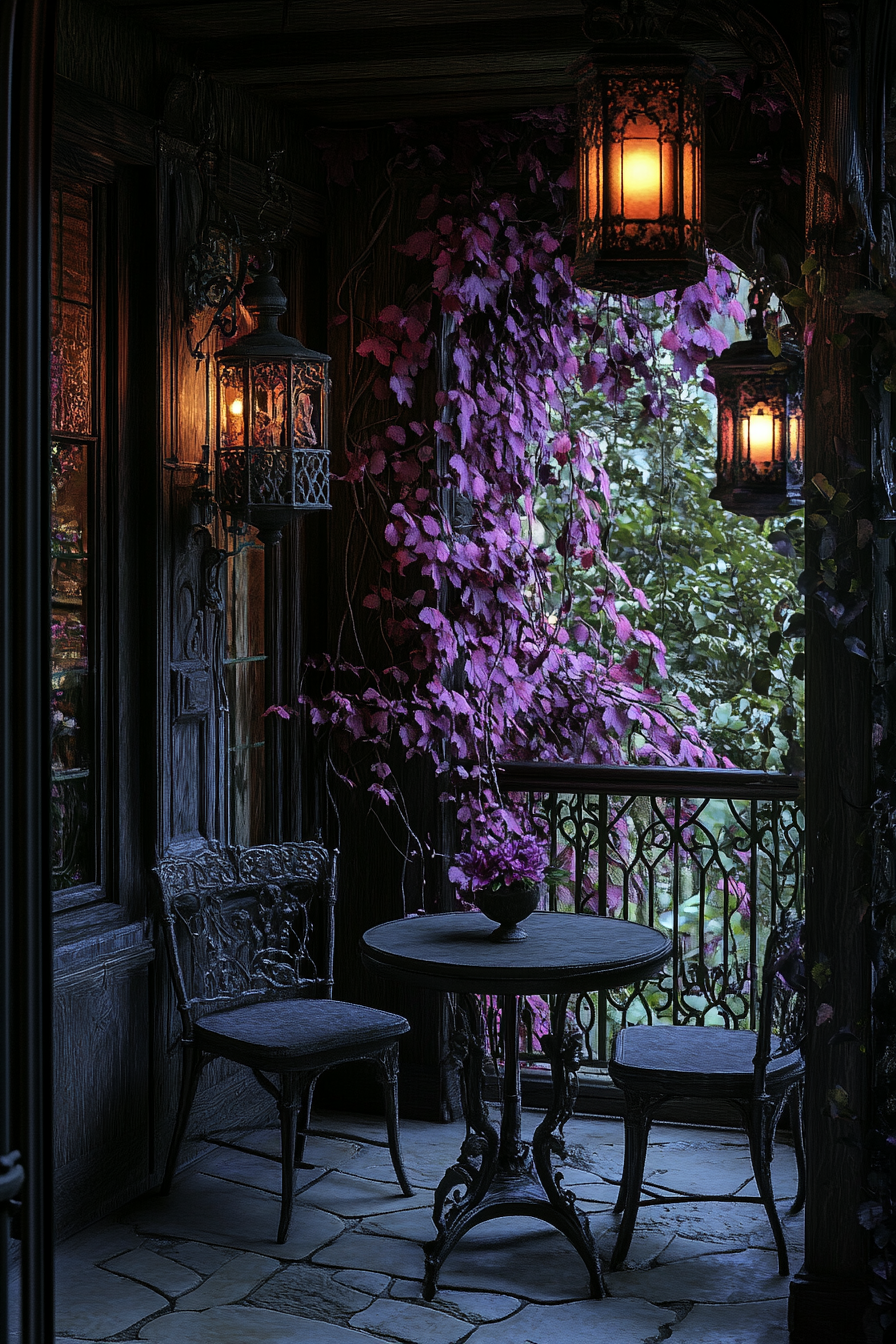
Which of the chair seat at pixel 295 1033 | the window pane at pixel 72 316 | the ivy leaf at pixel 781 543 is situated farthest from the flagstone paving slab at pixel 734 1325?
the window pane at pixel 72 316

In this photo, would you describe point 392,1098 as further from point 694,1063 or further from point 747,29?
point 747,29

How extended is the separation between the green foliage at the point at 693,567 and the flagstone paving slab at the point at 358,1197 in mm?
3023

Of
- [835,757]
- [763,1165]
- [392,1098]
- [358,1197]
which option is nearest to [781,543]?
[835,757]

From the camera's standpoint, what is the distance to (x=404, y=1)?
3.36 meters

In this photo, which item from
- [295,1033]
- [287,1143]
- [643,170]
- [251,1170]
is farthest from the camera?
[251,1170]

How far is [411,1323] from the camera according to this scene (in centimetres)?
295

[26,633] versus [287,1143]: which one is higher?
[26,633]

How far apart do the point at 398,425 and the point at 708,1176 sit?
Result: 2227 millimetres

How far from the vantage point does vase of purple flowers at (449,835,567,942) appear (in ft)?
10.7

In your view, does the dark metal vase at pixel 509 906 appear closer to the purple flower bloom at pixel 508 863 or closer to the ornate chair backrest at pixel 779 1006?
the purple flower bloom at pixel 508 863

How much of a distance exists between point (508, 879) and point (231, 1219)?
3.54 feet

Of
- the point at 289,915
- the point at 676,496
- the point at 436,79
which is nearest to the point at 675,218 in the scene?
the point at 436,79

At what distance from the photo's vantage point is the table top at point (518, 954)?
3016mm

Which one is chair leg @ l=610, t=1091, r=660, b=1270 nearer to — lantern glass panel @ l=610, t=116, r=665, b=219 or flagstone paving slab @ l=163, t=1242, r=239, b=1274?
flagstone paving slab @ l=163, t=1242, r=239, b=1274
